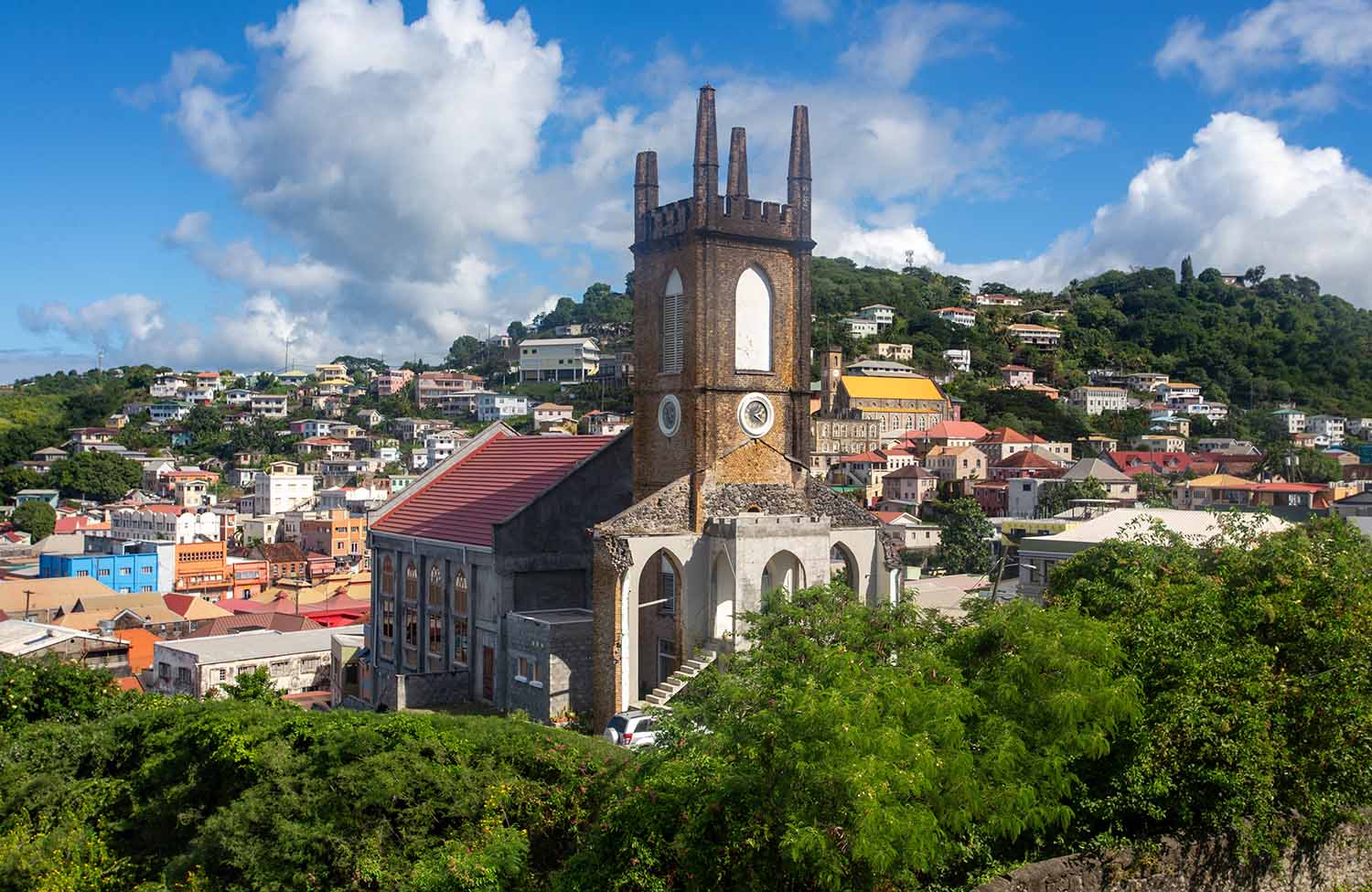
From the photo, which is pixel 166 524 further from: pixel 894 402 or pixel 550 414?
pixel 894 402

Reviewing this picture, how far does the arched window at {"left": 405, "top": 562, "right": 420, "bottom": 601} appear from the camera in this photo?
126ft

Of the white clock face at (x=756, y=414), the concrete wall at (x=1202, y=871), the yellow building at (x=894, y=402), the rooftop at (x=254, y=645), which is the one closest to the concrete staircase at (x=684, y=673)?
the white clock face at (x=756, y=414)

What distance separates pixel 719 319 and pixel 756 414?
2.71 m

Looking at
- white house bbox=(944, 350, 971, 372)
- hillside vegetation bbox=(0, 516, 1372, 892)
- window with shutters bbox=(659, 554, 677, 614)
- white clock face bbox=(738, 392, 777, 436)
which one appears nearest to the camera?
hillside vegetation bbox=(0, 516, 1372, 892)

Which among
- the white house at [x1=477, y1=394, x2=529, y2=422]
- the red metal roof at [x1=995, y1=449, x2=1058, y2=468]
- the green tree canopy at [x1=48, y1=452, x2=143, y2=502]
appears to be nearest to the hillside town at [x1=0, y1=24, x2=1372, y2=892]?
the red metal roof at [x1=995, y1=449, x2=1058, y2=468]

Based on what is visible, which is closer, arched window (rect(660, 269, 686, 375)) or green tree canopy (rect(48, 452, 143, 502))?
arched window (rect(660, 269, 686, 375))

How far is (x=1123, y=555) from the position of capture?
22641mm

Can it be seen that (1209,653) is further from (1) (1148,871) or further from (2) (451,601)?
(2) (451,601)

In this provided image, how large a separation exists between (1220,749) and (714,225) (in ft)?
61.5

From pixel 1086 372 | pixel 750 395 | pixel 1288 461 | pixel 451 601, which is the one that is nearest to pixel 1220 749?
pixel 750 395

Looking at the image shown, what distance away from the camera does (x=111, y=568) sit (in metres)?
92.9

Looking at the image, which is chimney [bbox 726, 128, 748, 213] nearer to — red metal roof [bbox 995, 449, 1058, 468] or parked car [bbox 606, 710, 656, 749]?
parked car [bbox 606, 710, 656, 749]

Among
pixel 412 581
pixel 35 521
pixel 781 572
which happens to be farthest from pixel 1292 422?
pixel 35 521

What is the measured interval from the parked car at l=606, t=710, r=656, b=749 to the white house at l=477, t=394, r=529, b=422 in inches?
6222
